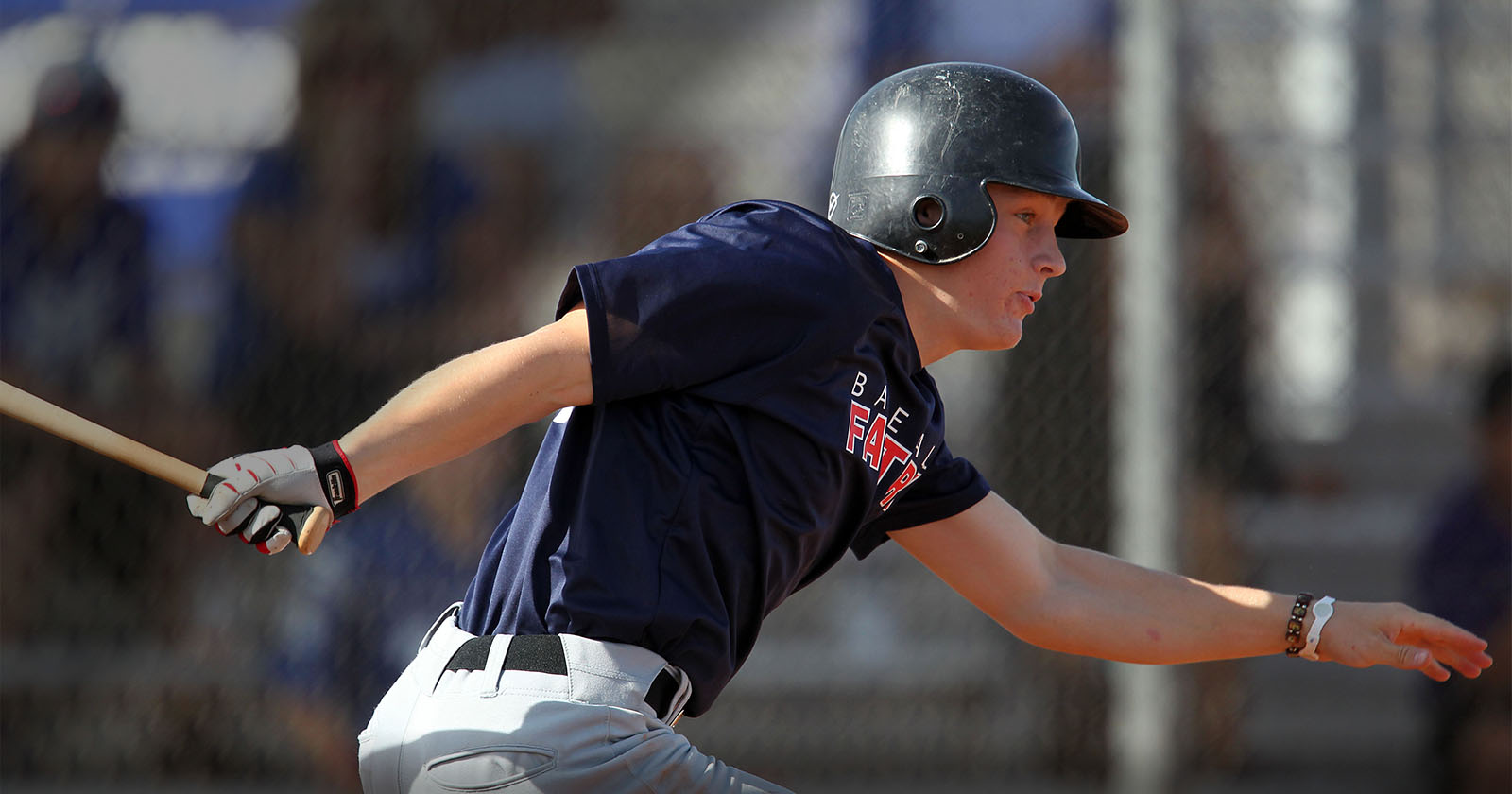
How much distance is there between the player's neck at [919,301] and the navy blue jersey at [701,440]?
0.14m

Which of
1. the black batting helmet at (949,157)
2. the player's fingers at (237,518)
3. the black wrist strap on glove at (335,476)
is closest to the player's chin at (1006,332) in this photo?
the black batting helmet at (949,157)

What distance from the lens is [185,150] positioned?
17.0 ft

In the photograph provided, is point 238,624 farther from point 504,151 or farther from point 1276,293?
point 1276,293

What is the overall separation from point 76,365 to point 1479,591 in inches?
188

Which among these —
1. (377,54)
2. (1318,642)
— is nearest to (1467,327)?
(1318,642)

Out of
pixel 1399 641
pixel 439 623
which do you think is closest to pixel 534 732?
pixel 439 623

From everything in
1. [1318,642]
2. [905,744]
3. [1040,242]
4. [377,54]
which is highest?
[377,54]

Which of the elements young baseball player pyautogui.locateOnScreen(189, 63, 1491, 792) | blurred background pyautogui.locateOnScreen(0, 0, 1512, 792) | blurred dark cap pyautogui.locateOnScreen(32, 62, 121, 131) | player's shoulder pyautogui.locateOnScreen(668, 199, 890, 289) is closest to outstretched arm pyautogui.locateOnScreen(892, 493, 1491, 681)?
young baseball player pyautogui.locateOnScreen(189, 63, 1491, 792)

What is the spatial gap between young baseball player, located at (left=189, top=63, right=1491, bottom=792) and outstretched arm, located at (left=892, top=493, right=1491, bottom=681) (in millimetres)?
323

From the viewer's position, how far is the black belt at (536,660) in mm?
2076

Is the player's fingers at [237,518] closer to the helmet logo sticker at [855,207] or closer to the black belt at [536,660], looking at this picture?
the black belt at [536,660]

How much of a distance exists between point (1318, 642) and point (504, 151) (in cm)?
342

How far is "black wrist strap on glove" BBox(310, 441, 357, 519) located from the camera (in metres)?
1.93

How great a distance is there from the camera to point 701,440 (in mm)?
2174
